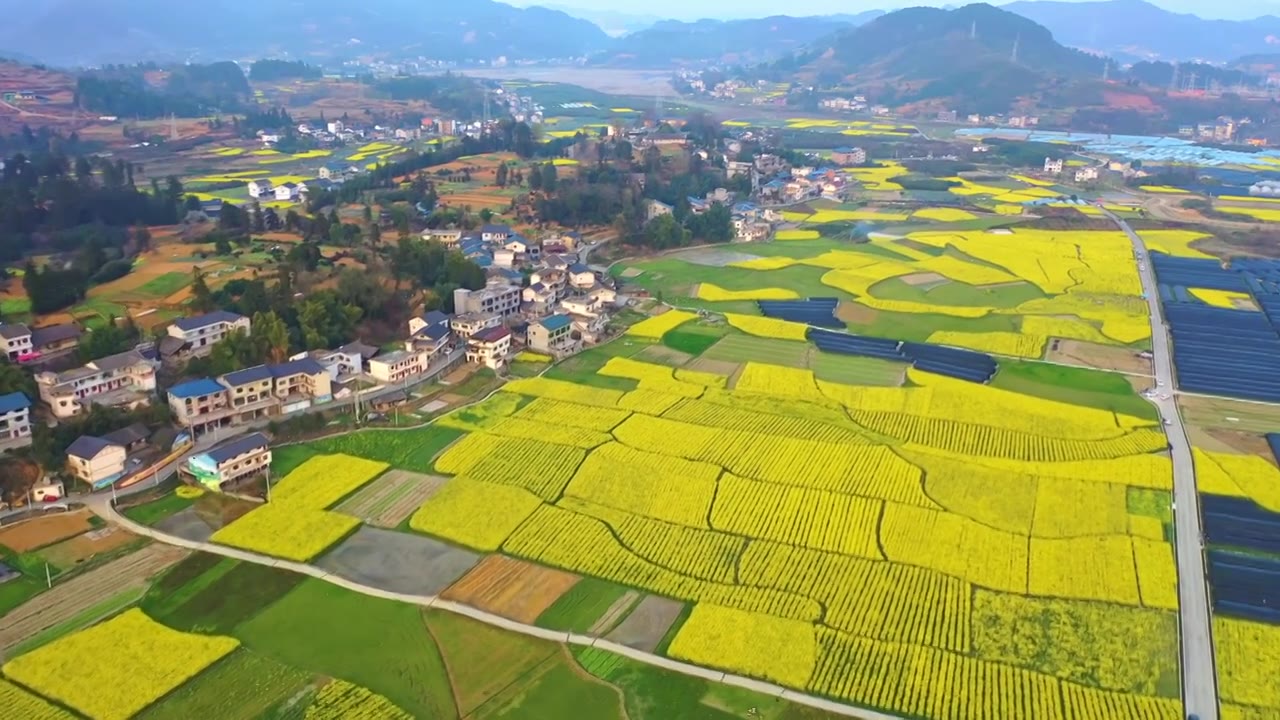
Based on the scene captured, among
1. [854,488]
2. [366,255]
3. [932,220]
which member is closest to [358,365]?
[366,255]

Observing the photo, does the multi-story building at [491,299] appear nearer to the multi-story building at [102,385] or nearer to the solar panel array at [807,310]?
the solar panel array at [807,310]

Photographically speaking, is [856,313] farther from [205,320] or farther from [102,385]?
[102,385]

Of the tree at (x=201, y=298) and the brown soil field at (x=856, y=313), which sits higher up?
the tree at (x=201, y=298)

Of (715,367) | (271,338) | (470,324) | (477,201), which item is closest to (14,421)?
(271,338)

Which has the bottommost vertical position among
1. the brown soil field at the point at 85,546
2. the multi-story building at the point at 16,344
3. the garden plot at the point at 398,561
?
the garden plot at the point at 398,561

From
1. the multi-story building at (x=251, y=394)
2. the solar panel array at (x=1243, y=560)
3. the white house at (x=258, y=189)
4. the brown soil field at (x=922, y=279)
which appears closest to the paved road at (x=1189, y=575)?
the solar panel array at (x=1243, y=560)

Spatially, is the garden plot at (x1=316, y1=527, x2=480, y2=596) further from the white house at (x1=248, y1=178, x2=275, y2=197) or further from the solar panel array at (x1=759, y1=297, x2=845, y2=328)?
the white house at (x1=248, y1=178, x2=275, y2=197)
